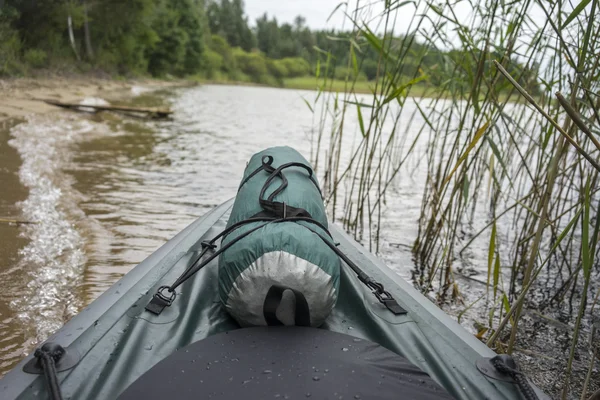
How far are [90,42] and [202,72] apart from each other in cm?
2034

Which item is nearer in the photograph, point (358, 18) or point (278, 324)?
point (278, 324)

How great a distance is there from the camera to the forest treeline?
9.40 feet

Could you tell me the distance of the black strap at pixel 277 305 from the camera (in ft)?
3.92

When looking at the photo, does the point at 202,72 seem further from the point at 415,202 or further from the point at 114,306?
the point at 114,306

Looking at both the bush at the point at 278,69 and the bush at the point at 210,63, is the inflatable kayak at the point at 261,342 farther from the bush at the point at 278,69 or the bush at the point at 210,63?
the bush at the point at 278,69

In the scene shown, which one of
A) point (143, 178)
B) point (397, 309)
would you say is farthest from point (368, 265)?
point (143, 178)

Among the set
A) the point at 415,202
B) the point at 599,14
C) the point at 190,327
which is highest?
the point at 599,14

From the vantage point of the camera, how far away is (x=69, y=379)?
3.43 feet

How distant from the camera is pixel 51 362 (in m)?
A: 1.03

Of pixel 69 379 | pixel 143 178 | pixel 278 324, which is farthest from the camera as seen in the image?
pixel 143 178

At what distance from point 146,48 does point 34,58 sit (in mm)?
14729

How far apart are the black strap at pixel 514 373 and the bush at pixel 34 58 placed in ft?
48.7

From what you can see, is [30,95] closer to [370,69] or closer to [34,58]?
[34,58]

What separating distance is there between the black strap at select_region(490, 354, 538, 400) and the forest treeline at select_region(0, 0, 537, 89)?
1.14 metres
